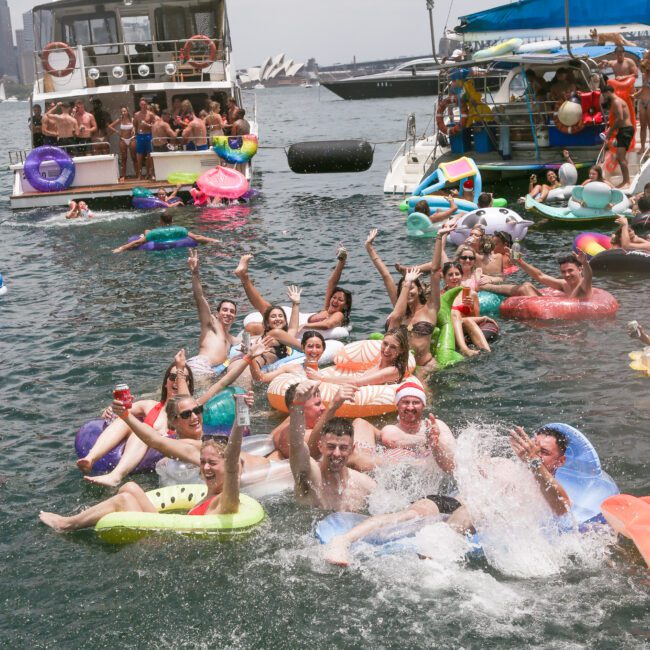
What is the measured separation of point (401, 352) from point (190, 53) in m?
17.4

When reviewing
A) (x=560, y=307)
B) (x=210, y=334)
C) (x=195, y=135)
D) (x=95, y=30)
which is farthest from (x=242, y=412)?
(x=95, y=30)

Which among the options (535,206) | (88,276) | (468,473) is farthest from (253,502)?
(535,206)

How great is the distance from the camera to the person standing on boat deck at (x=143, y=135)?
74.9ft

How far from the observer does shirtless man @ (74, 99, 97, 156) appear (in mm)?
22906

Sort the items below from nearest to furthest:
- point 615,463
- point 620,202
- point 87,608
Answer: point 87,608
point 615,463
point 620,202

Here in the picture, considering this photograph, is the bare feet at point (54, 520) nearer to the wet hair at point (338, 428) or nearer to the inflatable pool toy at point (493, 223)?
the wet hair at point (338, 428)

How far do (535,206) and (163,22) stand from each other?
1256cm

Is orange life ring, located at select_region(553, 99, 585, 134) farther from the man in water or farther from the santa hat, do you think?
the man in water

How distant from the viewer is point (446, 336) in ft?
35.4

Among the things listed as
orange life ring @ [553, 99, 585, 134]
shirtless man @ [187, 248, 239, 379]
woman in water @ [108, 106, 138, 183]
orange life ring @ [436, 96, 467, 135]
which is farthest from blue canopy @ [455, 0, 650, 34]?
shirtless man @ [187, 248, 239, 379]

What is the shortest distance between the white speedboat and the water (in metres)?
5.60

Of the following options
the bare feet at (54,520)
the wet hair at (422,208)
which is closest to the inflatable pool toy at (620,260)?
the wet hair at (422,208)

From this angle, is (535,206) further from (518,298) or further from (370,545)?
(370,545)

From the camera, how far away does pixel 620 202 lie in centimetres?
1770
